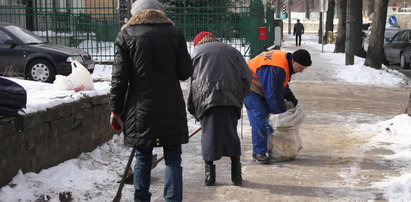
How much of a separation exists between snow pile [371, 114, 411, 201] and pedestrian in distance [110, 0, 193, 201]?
7.61ft

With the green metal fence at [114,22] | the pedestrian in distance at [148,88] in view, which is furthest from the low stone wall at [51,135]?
the green metal fence at [114,22]

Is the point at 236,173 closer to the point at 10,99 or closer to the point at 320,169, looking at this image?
the point at 320,169

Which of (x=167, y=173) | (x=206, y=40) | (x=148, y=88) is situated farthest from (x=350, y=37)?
(x=148, y=88)

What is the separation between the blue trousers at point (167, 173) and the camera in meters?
4.74

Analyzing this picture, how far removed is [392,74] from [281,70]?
11699 millimetres

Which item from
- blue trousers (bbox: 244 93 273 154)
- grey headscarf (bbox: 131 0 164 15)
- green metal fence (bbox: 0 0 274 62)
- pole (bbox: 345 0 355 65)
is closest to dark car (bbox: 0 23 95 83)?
green metal fence (bbox: 0 0 274 62)

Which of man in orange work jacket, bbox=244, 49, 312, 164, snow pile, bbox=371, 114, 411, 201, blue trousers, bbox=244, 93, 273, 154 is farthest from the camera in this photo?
blue trousers, bbox=244, 93, 273, 154

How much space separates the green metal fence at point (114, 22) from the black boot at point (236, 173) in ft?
34.5

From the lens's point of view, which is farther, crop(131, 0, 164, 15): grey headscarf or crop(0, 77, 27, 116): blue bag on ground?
crop(0, 77, 27, 116): blue bag on ground

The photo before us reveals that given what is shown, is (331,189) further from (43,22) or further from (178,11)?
(43,22)

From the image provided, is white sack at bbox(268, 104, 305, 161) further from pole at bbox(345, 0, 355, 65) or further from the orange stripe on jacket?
pole at bbox(345, 0, 355, 65)

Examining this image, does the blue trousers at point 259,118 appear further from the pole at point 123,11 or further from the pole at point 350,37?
the pole at point 350,37

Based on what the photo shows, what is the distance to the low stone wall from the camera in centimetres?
518

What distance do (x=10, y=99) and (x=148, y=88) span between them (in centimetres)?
138
